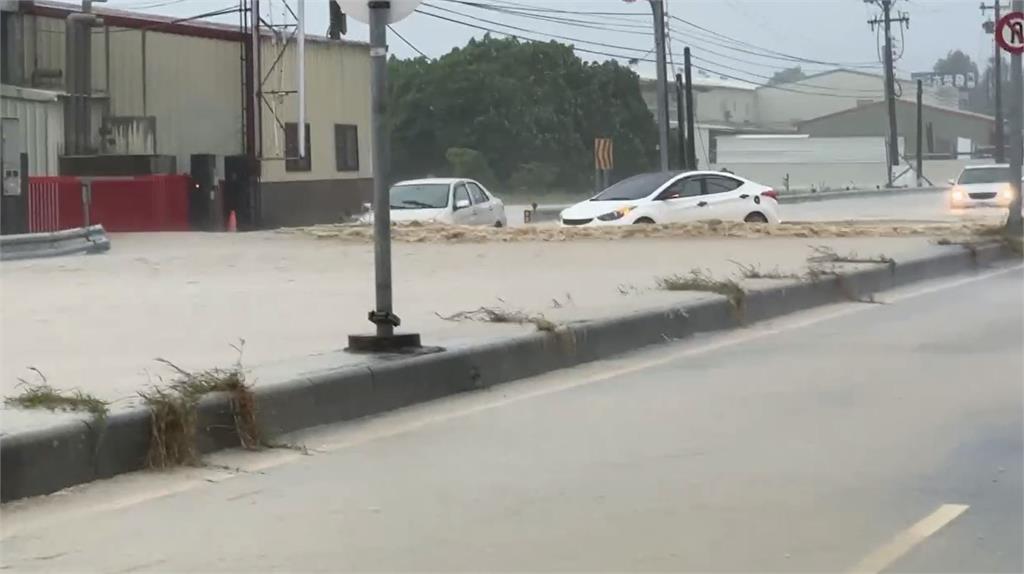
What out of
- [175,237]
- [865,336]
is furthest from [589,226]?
[865,336]

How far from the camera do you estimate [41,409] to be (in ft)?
25.0

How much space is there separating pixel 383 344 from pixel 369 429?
1.19 metres

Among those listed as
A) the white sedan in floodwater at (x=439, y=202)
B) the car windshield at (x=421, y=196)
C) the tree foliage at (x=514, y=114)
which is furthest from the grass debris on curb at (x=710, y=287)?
the tree foliage at (x=514, y=114)

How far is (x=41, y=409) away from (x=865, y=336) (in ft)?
24.7

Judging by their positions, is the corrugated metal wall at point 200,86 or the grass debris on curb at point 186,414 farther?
the corrugated metal wall at point 200,86

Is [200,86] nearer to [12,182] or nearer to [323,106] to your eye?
[323,106]

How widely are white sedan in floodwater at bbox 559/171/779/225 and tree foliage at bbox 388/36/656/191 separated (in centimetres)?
4257

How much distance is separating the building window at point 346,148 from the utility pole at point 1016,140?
2379 centimetres

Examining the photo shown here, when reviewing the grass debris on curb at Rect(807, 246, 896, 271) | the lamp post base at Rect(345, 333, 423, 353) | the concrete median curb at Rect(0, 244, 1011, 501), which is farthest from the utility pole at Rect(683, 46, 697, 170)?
the lamp post base at Rect(345, 333, 423, 353)

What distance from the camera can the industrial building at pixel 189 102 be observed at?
36594 millimetres

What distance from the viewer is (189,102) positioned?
133ft

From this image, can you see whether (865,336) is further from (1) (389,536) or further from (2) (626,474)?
(1) (389,536)

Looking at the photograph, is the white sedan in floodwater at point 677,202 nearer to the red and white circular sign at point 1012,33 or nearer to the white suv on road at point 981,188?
the red and white circular sign at point 1012,33

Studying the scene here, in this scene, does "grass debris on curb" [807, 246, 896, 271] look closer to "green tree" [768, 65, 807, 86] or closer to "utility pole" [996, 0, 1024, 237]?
"utility pole" [996, 0, 1024, 237]
